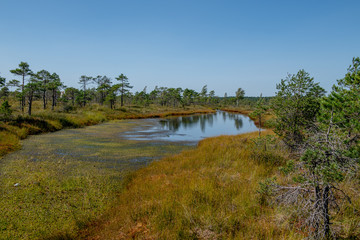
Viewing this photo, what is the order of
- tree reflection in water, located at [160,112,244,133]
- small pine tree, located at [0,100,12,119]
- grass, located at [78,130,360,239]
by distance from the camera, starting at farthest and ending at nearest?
tree reflection in water, located at [160,112,244,133], small pine tree, located at [0,100,12,119], grass, located at [78,130,360,239]

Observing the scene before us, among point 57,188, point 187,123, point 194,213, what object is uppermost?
point 187,123

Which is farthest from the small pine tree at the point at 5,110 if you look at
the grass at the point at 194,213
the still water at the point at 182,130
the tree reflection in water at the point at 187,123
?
the tree reflection in water at the point at 187,123

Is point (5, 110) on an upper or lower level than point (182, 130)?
upper

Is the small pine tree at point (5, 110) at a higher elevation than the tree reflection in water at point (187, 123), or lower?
higher

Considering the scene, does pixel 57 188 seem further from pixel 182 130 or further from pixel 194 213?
pixel 182 130

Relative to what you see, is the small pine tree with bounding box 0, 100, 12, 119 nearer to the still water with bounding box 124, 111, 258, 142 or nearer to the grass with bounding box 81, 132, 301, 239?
the still water with bounding box 124, 111, 258, 142

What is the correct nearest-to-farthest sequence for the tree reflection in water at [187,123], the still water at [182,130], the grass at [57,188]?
1. the grass at [57,188]
2. the still water at [182,130]
3. the tree reflection in water at [187,123]

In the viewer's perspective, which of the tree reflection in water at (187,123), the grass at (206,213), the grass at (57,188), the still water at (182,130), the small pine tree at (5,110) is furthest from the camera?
the tree reflection in water at (187,123)

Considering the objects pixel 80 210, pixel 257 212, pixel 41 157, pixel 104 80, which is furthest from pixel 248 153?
pixel 104 80

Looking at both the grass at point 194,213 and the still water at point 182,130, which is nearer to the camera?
the grass at point 194,213

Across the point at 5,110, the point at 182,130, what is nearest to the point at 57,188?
the point at 5,110

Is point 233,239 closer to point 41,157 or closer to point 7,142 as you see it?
point 41,157

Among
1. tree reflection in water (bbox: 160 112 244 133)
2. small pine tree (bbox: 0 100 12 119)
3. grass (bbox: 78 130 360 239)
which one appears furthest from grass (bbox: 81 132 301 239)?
tree reflection in water (bbox: 160 112 244 133)

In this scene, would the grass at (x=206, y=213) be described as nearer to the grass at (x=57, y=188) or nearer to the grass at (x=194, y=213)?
the grass at (x=194, y=213)
